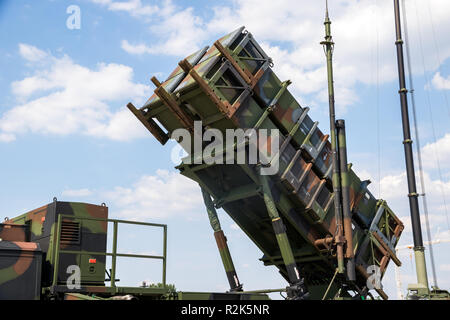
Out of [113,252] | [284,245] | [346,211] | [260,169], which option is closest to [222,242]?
[284,245]

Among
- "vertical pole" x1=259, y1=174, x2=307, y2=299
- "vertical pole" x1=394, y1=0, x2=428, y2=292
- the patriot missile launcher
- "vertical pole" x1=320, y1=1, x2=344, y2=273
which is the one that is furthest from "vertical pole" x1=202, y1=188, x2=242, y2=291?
"vertical pole" x1=394, y1=0, x2=428, y2=292

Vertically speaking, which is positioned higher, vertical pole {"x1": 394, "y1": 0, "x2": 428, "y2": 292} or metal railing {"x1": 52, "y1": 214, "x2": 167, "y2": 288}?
vertical pole {"x1": 394, "y1": 0, "x2": 428, "y2": 292}

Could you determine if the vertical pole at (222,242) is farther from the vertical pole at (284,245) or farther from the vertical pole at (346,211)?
the vertical pole at (346,211)

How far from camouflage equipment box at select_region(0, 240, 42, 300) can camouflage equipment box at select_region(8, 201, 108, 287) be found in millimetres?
311

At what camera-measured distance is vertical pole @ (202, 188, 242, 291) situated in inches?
444

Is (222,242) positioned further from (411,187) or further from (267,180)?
(411,187)

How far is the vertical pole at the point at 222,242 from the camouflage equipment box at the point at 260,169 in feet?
0.07

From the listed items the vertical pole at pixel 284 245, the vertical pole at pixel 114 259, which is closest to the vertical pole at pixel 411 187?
the vertical pole at pixel 284 245

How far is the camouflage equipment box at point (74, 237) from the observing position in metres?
7.77

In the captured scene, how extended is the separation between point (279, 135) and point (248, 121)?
0.73 metres

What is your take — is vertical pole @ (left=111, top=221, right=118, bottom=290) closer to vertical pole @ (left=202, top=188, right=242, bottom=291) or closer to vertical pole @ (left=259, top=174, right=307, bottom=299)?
vertical pole @ (left=259, top=174, right=307, bottom=299)

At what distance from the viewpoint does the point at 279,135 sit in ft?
34.1
